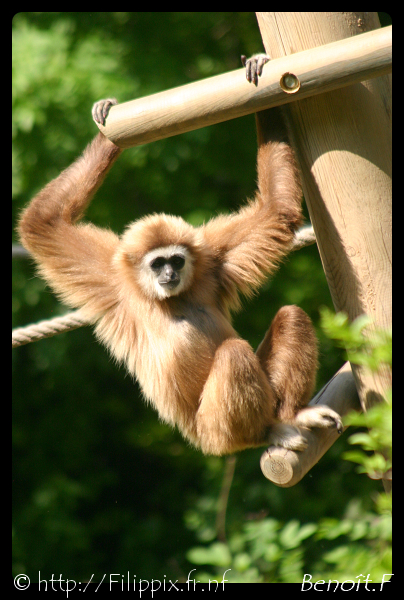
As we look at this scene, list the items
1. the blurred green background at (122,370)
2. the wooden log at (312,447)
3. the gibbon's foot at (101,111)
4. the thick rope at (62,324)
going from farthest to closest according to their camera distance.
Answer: the blurred green background at (122,370), the thick rope at (62,324), the gibbon's foot at (101,111), the wooden log at (312,447)

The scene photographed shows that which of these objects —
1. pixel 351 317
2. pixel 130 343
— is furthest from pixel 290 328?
pixel 130 343

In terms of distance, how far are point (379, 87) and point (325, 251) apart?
948 mm

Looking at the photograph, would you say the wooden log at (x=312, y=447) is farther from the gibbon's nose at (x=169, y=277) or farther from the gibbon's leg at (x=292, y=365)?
the gibbon's nose at (x=169, y=277)

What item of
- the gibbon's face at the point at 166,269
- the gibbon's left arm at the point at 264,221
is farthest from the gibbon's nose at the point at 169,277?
the gibbon's left arm at the point at 264,221

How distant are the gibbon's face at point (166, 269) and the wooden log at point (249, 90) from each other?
2.52 feet

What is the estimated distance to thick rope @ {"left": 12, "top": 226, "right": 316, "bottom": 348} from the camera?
4383 mm

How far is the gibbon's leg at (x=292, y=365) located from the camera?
12.6ft

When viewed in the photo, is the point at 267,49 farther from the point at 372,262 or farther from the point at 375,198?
the point at 372,262

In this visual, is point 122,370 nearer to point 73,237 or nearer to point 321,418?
point 73,237

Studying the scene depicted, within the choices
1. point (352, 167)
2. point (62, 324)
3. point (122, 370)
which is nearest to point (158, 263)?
point (62, 324)

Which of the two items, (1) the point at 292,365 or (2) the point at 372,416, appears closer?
(2) the point at 372,416

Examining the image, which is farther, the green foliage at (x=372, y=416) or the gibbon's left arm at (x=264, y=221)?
the gibbon's left arm at (x=264, y=221)

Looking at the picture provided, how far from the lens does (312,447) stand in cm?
368

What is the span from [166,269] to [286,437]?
1329mm
